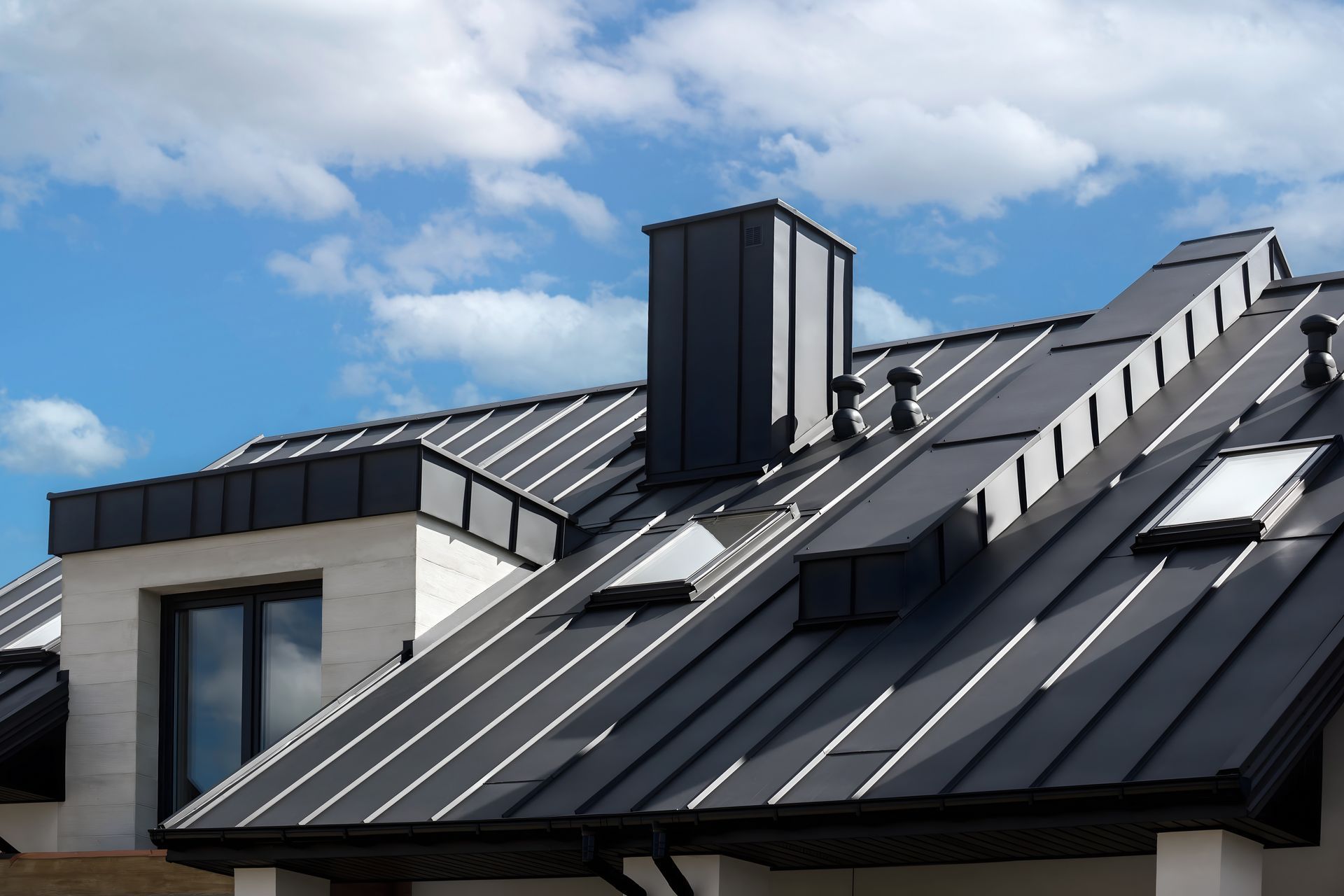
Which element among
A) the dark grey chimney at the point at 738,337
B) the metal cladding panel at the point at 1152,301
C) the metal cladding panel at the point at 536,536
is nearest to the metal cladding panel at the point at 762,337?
the dark grey chimney at the point at 738,337

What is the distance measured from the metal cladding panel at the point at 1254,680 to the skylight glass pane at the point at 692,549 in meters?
5.14

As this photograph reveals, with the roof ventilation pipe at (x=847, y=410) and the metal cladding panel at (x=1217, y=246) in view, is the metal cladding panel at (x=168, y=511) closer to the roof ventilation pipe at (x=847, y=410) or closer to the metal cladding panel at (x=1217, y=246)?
the roof ventilation pipe at (x=847, y=410)

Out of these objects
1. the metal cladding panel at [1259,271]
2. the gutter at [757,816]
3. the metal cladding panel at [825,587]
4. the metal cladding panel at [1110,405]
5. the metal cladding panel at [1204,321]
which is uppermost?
the metal cladding panel at [1259,271]

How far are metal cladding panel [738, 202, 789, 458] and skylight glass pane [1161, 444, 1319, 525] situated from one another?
5.12m

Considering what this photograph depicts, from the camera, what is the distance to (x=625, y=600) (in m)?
13.7

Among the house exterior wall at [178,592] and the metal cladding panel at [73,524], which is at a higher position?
the metal cladding panel at [73,524]

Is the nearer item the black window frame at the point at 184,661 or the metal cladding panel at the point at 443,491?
the metal cladding panel at the point at 443,491

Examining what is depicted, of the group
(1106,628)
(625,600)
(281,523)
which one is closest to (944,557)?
(1106,628)

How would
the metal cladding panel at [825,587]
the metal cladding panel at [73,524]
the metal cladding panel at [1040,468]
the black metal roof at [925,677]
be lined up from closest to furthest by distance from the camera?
the black metal roof at [925,677]
the metal cladding panel at [825,587]
the metal cladding panel at [1040,468]
the metal cladding panel at [73,524]

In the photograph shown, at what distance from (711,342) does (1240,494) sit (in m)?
6.91

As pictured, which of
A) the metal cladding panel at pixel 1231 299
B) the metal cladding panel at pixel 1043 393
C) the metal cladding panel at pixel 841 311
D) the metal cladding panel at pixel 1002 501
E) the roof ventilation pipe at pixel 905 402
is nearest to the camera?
the metal cladding panel at pixel 1002 501

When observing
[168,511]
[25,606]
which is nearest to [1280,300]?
[168,511]

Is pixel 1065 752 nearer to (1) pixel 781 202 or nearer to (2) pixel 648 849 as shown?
(2) pixel 648 849

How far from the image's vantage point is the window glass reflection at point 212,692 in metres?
14.5
